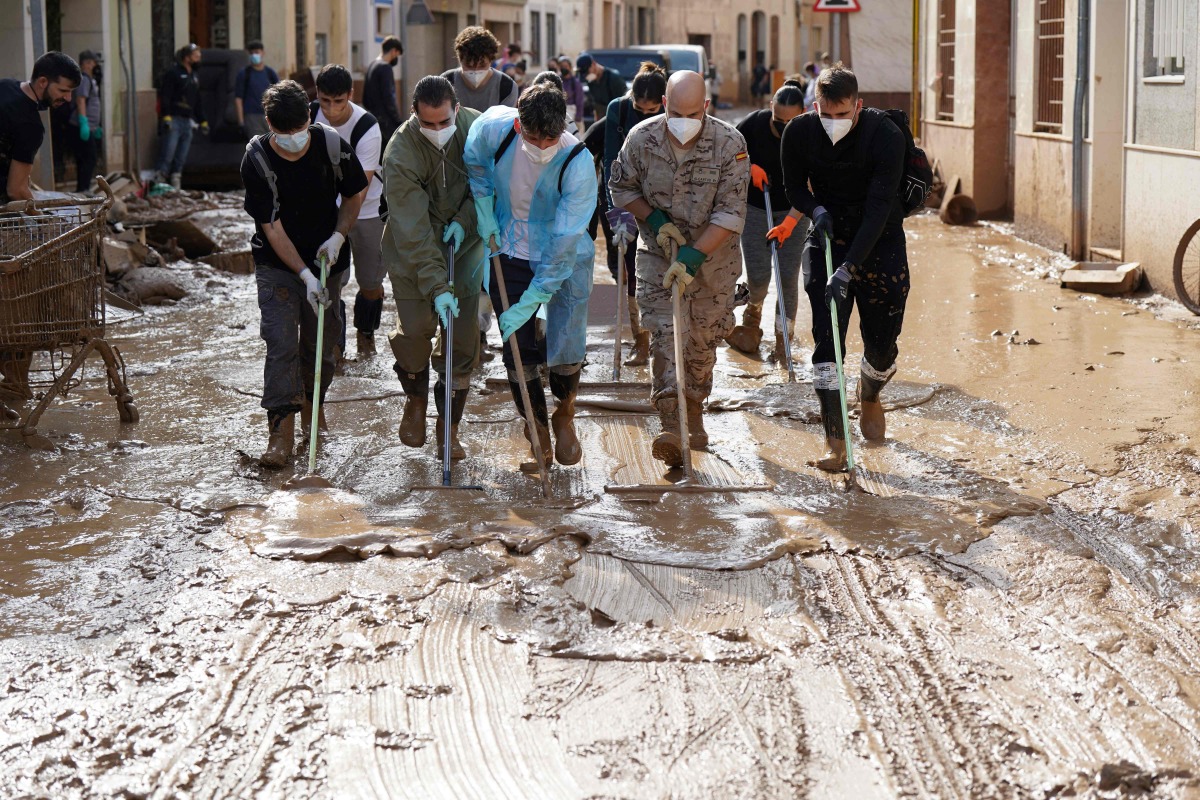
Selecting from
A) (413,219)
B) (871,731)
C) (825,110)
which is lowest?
(871,731)

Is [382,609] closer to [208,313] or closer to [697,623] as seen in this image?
[697,623]

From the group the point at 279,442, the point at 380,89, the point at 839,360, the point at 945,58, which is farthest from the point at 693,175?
the point at 945,58

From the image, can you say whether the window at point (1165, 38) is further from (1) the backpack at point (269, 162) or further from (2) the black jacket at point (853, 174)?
(1) the backpack at point (269, 162)

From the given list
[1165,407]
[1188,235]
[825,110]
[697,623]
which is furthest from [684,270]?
[1188,235]

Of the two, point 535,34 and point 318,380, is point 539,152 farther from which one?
point 535,34

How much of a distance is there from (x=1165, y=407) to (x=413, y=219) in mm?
3883

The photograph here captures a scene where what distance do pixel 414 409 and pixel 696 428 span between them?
131 centimetres

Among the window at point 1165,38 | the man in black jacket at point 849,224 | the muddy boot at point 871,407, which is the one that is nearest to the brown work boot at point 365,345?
the man in black jacket at point 849,224

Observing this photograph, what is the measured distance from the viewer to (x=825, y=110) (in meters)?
6.55

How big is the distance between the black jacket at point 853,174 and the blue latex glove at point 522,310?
130 cm

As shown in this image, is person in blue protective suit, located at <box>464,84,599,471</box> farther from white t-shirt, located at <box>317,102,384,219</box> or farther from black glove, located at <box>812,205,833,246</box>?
white t-shirt, located at <box>317,102,384,219</box>

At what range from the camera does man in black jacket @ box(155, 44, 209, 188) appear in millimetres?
19484

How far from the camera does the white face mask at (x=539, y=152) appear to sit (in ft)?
20.4

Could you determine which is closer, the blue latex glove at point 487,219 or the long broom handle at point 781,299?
the blue latex glove at point 487,219
